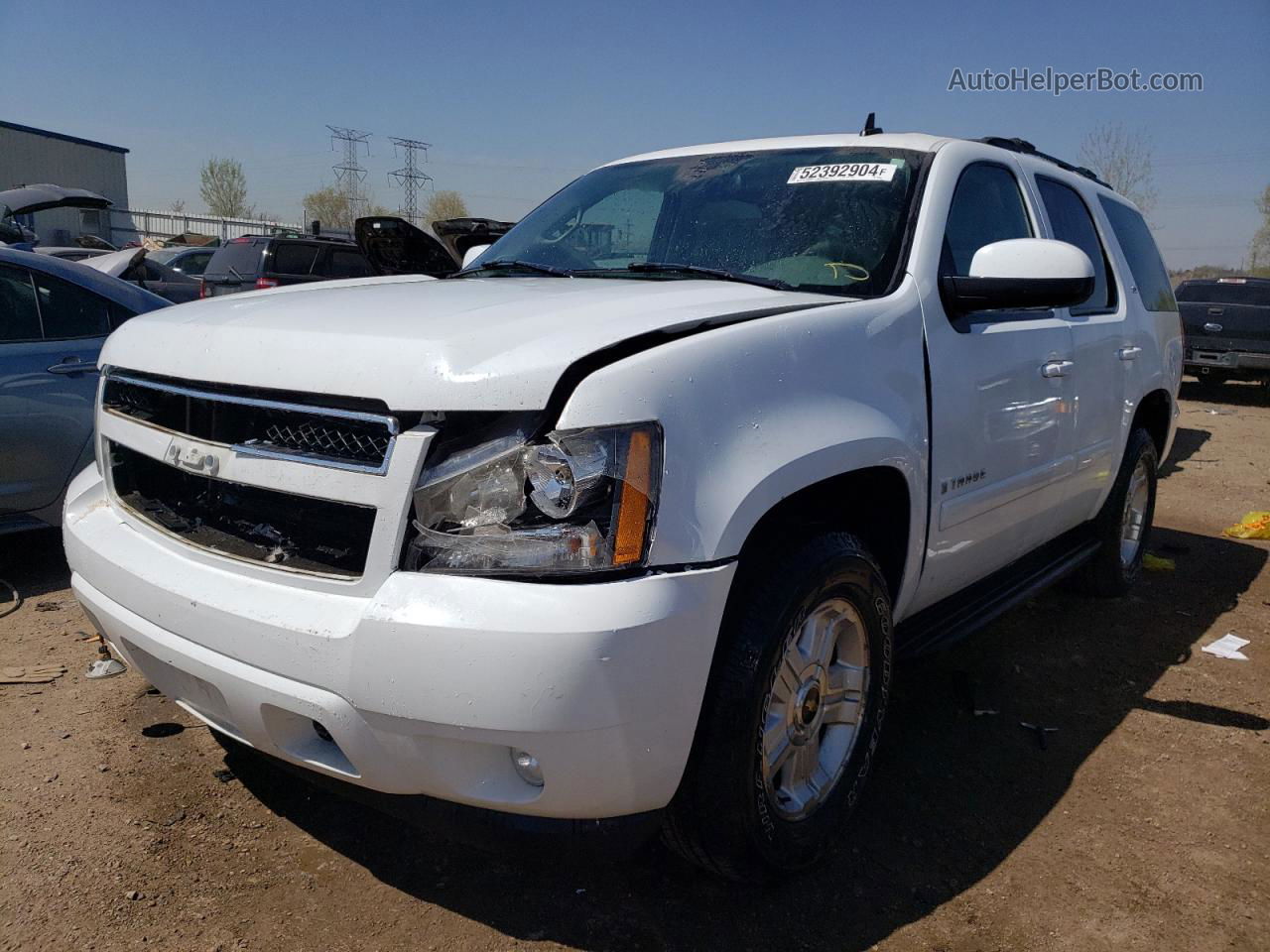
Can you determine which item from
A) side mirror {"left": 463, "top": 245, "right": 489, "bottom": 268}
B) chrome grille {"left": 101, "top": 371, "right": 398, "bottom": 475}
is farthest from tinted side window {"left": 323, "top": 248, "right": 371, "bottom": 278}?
chrome grille {"left": 101, "top": 371, "right": 398, "bottom": 475}

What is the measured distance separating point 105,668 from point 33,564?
1.67 m

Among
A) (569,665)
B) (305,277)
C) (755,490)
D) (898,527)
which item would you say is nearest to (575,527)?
(569,665)

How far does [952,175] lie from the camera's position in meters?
3.19

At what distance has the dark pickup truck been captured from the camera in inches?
542

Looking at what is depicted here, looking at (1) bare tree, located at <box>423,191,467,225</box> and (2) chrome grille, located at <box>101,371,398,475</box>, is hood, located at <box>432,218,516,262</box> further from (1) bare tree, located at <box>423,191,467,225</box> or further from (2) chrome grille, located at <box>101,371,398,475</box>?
(1) bare tree, located at <box>423,191,467,225</box>

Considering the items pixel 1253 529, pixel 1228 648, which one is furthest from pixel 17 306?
pixel 1253 529

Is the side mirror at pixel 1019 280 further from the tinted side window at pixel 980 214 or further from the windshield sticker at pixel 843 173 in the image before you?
the windshield sticker at pixel 843 173

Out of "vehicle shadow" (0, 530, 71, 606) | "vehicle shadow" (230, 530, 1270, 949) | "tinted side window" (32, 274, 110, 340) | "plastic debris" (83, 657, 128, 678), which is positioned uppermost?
"tinted side window" (32, 274, 110, 340)

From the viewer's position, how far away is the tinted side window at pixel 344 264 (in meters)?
14.4

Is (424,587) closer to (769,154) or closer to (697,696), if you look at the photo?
(697,696)

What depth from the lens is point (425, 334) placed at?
6.81 feet

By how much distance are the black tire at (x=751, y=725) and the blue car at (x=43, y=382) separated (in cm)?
362

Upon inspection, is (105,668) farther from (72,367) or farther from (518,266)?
(518,266)

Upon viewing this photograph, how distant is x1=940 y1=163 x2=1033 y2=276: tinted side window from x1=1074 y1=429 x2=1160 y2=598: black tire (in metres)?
1.48
